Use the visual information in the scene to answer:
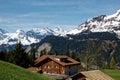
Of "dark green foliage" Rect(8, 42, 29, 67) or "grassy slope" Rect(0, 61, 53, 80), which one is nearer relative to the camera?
"grassy slope" Rect(0, 61, 53, 80)

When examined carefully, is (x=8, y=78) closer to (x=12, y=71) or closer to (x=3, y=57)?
(x=12, y=71)

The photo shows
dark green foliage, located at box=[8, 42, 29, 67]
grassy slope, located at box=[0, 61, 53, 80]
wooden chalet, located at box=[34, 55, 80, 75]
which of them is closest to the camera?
grassy slope, located at box=[0, 61, 53, 80]

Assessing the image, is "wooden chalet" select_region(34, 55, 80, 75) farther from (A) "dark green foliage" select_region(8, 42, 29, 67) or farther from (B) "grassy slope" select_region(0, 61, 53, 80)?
(B) "grassy slope" select_region(0, 61, 53, 80)

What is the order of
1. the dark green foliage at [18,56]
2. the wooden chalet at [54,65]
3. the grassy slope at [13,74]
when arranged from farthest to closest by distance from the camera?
the wooden chalet at [54,65], the dark green foliage at [18,56], the grassy slope at [13,74]

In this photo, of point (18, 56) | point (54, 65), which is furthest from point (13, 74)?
point (54, 65)

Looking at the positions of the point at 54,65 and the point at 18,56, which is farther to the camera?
the point at 54,65

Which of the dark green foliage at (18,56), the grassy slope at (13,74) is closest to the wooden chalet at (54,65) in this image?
the dark green foliage at (18,56)

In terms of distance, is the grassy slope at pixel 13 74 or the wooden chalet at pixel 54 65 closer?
the grassy slope at pixel 13 74

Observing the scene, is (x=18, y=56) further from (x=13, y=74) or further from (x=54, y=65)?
(x=13, y=74)

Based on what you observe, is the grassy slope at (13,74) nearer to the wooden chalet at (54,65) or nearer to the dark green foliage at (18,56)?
the dark green foliage at (18,56)

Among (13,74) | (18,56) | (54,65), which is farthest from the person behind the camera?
(54,65)

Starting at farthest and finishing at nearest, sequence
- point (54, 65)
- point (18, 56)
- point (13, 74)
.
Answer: point (54, 65) → point (18, 56) → point (13, 74)

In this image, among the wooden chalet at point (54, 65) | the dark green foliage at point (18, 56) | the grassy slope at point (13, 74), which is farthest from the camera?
the wooden chalet at point (54, 65)

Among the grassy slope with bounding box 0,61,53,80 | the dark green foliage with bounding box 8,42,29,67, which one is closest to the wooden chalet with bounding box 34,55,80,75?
the dark green foliage with bounding box 8,42,29,67
